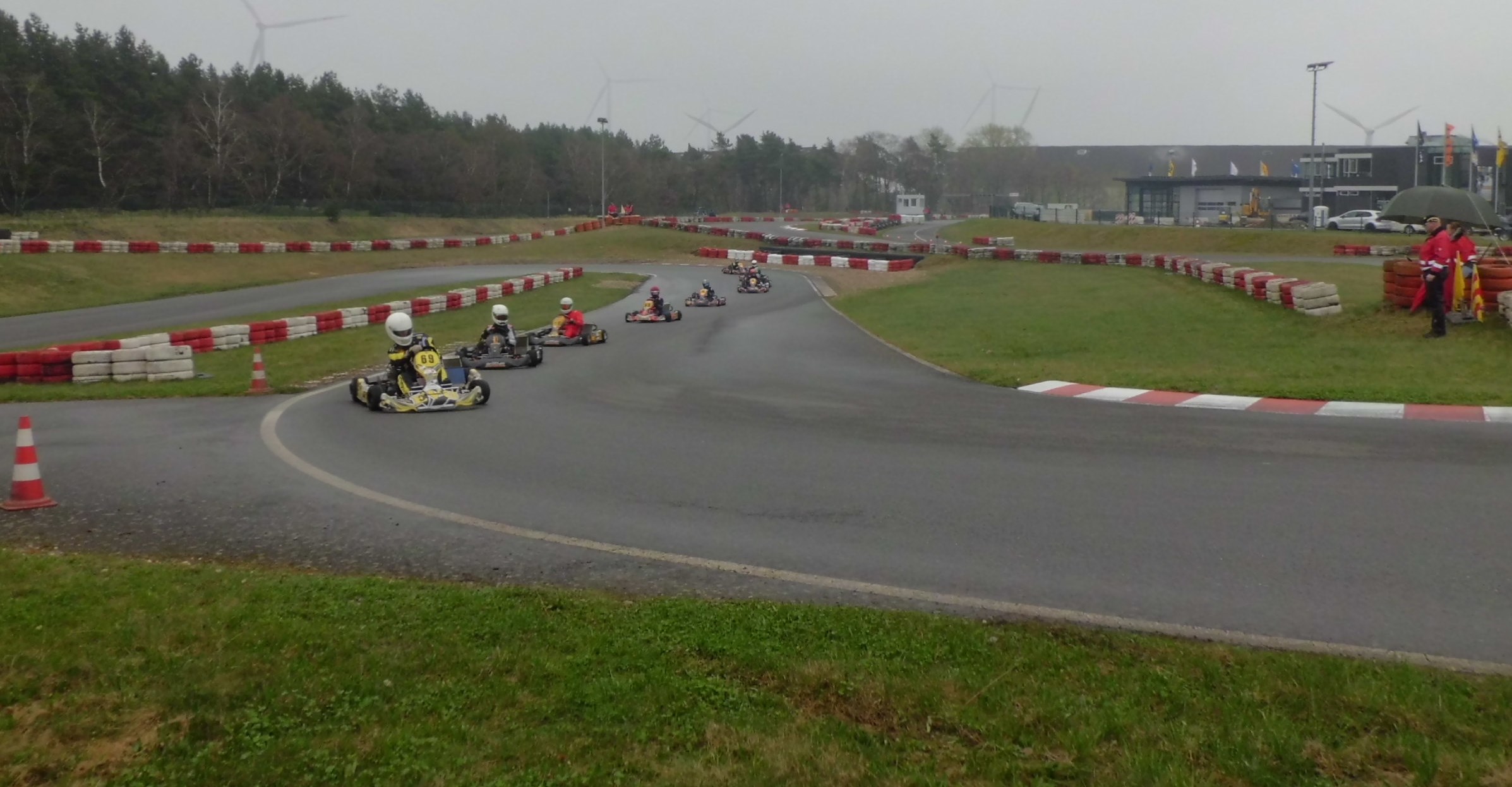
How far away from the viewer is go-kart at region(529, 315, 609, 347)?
71.2 ft

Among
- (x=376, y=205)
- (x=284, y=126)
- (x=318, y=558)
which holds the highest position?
(x=284, y=126)

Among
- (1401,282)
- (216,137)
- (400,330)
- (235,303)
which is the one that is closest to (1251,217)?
(1401,282)

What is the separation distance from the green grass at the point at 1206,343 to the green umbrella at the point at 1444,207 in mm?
1566

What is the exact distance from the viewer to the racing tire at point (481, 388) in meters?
14.2

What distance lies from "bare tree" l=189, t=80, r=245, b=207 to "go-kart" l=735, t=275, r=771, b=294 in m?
40.9

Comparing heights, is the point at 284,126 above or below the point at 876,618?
above

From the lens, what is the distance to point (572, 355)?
20.1 m

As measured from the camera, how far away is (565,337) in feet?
71.6

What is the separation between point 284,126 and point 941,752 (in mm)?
76178

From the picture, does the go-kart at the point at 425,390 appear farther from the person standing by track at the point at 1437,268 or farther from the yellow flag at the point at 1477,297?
the yellow flag at the point at 1477,297

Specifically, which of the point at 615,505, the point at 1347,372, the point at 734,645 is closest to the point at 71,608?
the point at 734,645

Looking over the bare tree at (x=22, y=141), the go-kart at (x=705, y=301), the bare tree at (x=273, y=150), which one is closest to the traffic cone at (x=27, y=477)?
the go-kart at (x=705, y=301)

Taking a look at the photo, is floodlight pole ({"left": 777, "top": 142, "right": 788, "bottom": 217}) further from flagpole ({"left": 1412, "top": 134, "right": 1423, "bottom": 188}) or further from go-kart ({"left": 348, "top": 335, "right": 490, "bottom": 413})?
go-kart ({"left": 348, "top": 335, "right": 490, "bottom": 413})

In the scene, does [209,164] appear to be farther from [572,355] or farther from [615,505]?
[615,505]
